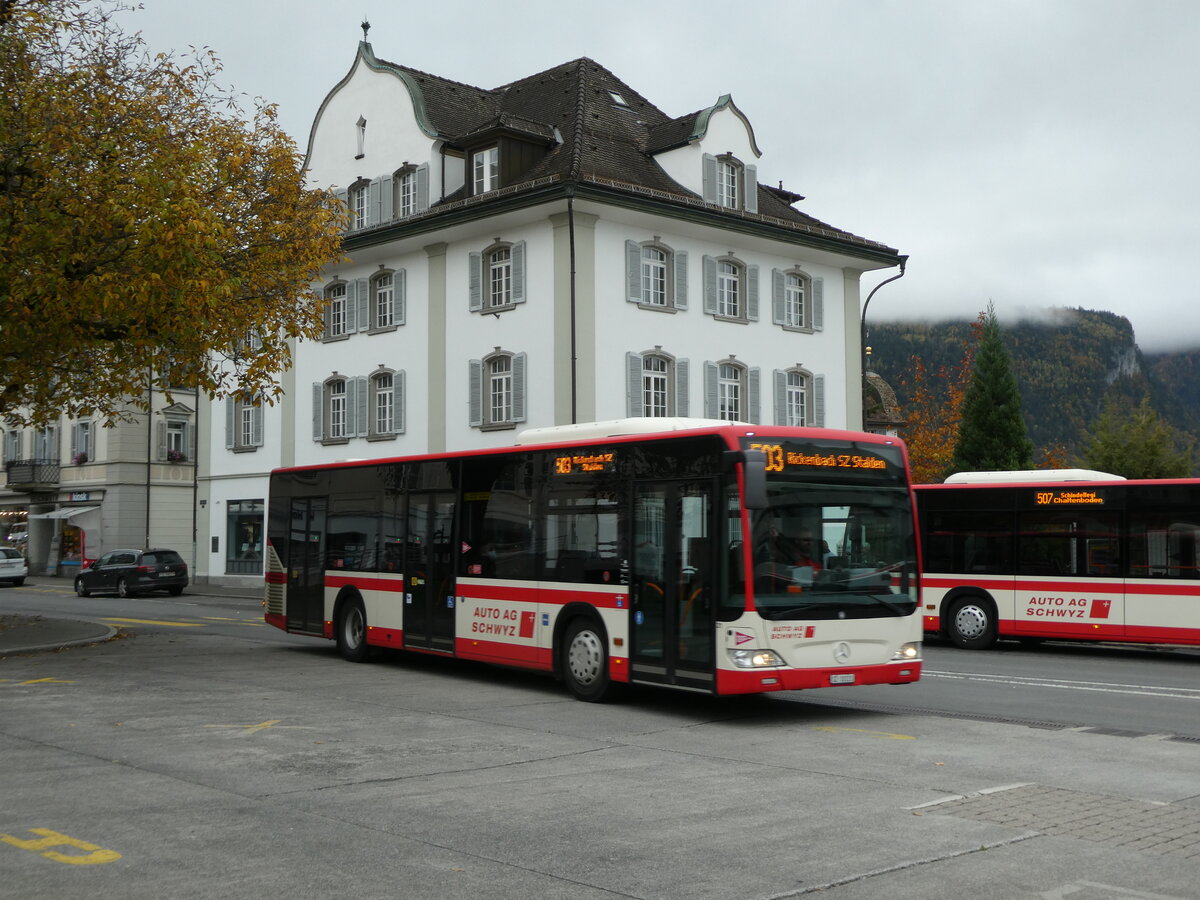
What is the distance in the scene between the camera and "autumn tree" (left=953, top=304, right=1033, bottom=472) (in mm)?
60938

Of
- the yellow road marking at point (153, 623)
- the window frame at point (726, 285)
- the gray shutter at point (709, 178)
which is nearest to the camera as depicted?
the yellow road marking at point (153, 623)

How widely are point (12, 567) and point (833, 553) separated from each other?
44.4m

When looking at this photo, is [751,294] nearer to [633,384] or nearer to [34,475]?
[633,384]

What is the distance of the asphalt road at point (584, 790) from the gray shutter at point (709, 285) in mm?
21064

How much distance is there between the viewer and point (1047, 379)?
152000 millimetres

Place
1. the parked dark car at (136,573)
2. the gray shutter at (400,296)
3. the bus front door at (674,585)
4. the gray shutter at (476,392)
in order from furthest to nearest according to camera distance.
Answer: the parked dark car at (136,573)
the gray shutter at (400,296)
the gray shutter at (476,392)
the bus front door at (674,585)

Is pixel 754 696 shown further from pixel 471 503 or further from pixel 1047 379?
pixel 1047 379

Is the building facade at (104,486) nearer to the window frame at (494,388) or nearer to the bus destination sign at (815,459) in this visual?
the window frame at (494,388)

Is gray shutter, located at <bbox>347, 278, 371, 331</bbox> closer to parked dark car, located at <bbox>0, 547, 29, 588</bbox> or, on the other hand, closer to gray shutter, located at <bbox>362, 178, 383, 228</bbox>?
gray shutter, located at <bbox>362, 178, 383, 228</bbox>

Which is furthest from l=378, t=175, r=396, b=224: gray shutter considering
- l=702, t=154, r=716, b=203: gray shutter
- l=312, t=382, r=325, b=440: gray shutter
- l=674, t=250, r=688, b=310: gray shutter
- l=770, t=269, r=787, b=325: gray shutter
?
l=770, t=269, r=787, b=325: gray shutter

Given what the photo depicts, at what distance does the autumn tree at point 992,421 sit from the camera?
60.9 m

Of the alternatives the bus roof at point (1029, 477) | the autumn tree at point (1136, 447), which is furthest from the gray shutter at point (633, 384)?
the autumn tree at point (1136, 447)

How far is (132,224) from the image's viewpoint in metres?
16.4

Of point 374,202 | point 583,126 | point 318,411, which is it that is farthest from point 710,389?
point 318,411
